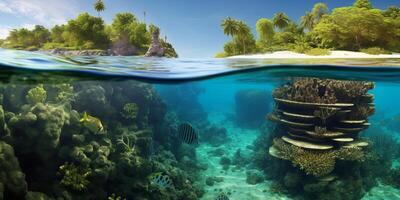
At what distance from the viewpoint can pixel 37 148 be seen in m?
9.61

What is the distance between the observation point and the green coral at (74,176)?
32.3 feet

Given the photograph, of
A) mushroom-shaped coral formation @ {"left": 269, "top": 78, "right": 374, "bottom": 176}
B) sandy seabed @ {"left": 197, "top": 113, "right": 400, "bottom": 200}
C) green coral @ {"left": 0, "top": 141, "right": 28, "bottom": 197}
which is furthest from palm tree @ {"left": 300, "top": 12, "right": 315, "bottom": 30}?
green coral @ {"left": 0, "top": 141, "right": 28, "bottom": 197}

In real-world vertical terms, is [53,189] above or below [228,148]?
above

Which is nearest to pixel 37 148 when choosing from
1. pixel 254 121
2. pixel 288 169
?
pixel 288 169

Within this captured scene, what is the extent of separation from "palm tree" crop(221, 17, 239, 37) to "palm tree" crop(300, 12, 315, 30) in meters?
2.80

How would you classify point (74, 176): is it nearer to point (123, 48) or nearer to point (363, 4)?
point (123, 48)

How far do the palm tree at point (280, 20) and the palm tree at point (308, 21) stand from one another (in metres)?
0.69

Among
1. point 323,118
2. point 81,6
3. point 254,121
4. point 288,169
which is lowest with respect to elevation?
point 254,121

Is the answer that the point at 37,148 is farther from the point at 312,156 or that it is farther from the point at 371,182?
the point at 371,182

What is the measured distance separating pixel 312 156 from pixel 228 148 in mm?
10022

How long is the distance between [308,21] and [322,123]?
4393 mm

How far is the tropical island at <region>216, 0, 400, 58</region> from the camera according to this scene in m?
12.0

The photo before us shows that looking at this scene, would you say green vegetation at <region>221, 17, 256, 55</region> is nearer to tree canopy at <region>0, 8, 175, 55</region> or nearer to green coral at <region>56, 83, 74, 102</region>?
tree canopy at <region>0, 8, 175, 55</region>

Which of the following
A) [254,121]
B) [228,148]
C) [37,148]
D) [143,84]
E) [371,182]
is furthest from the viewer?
[254,121]
